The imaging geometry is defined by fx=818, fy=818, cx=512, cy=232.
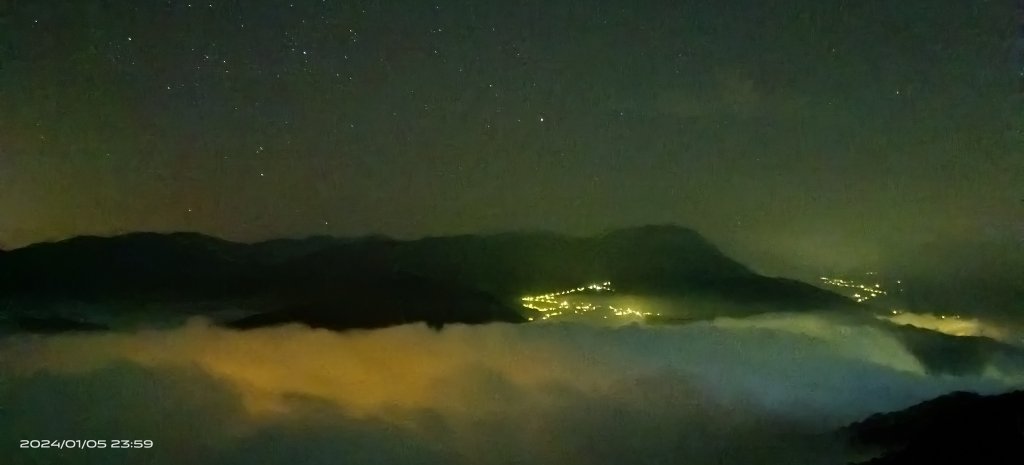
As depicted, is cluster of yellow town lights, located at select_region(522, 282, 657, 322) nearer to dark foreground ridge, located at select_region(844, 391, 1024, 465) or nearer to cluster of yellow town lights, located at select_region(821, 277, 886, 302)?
cluster of yellow town lights, located at select_region(821, 277, 886, 302)

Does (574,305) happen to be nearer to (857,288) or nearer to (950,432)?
(857,288)

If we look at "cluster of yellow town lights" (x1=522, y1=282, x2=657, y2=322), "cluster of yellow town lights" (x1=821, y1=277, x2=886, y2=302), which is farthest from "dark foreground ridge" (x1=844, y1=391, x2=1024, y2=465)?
"cluster of yellow town lights" (x1=522, y1=282, x2=657, y2=322)

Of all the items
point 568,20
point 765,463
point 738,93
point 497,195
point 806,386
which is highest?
point 568,20

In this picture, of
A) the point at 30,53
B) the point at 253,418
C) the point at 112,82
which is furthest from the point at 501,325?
the point at 30,53

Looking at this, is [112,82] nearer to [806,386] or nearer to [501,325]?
[501,325]

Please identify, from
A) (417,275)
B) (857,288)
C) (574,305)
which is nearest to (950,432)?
(857,288)

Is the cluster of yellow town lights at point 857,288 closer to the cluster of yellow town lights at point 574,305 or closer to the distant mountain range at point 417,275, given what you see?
the distant mountain range at point 417,275
